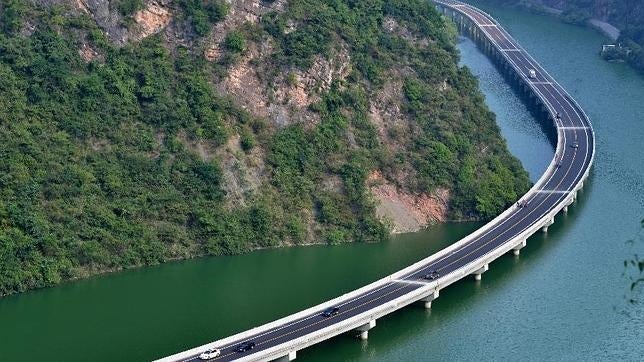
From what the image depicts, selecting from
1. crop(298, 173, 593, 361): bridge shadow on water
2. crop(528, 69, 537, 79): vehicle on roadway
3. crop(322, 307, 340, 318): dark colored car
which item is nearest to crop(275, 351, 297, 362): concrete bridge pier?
crop(298, 173, 593, 361): bridge shadow on water

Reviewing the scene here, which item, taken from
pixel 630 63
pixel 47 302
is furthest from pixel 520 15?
pixel 47 302

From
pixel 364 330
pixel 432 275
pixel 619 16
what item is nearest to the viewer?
pixel 364 330

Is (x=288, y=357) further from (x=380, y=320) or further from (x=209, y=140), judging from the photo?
(x=209, y=140)

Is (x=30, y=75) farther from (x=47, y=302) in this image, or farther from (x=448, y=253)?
(x=448, y=253)

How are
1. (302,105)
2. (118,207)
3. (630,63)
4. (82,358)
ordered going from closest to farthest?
(82,358) → (118,207) → (302,105) → (630,63)

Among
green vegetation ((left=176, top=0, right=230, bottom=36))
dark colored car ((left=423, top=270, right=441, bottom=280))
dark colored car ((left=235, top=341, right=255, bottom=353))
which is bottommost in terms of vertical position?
dark colored car ((left=235, top=341, right=255, bottom=353))

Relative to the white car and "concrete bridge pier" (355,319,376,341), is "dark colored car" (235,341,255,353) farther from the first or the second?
"concrete bridge pier" (355,319,376,341)

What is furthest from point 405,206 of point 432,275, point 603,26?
point 603,26
